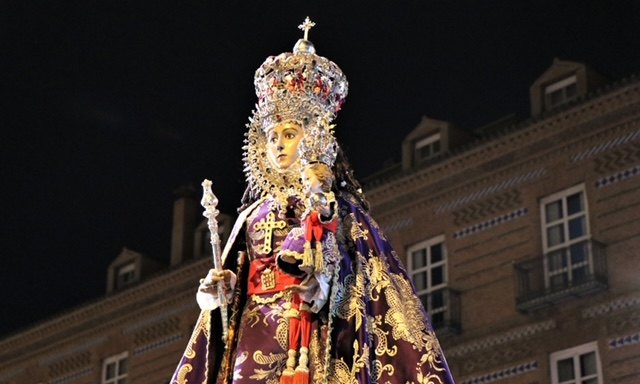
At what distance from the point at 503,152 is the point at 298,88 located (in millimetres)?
12895

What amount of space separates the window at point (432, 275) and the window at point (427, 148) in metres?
1.15

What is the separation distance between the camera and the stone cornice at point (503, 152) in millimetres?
17797

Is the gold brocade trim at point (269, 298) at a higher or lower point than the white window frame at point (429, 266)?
lower

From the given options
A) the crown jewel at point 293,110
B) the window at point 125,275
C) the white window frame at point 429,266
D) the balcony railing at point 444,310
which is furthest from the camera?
the window at point 125,275

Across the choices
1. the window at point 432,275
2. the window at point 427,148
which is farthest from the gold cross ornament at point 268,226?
the window at point 427,148

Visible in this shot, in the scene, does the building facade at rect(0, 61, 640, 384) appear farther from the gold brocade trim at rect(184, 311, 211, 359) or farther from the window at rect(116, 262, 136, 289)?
the gold brocade trim at rect(184, 311, 211, 359)

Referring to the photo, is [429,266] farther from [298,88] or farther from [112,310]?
[298,88]

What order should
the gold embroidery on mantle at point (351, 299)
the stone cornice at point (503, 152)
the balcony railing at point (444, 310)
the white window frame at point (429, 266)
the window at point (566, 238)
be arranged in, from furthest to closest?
the white window frame at point (429, 266), the balcony railing at point (444, 310), the stone cornice at point (503, 152), the window at point (566, 238), the gold embroidery on mantle at point (351, 299)

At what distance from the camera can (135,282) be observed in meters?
23.2

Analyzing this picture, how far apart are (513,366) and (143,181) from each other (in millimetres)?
5650

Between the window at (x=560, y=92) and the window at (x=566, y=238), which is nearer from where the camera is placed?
the window at (x=566, y=238)

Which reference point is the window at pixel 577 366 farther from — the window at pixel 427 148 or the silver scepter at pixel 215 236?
the silver scepter at pixel 215 236

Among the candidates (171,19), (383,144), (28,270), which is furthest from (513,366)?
(171,19)

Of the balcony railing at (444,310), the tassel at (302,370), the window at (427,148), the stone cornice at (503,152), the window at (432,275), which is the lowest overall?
the tassel at (302,370)
